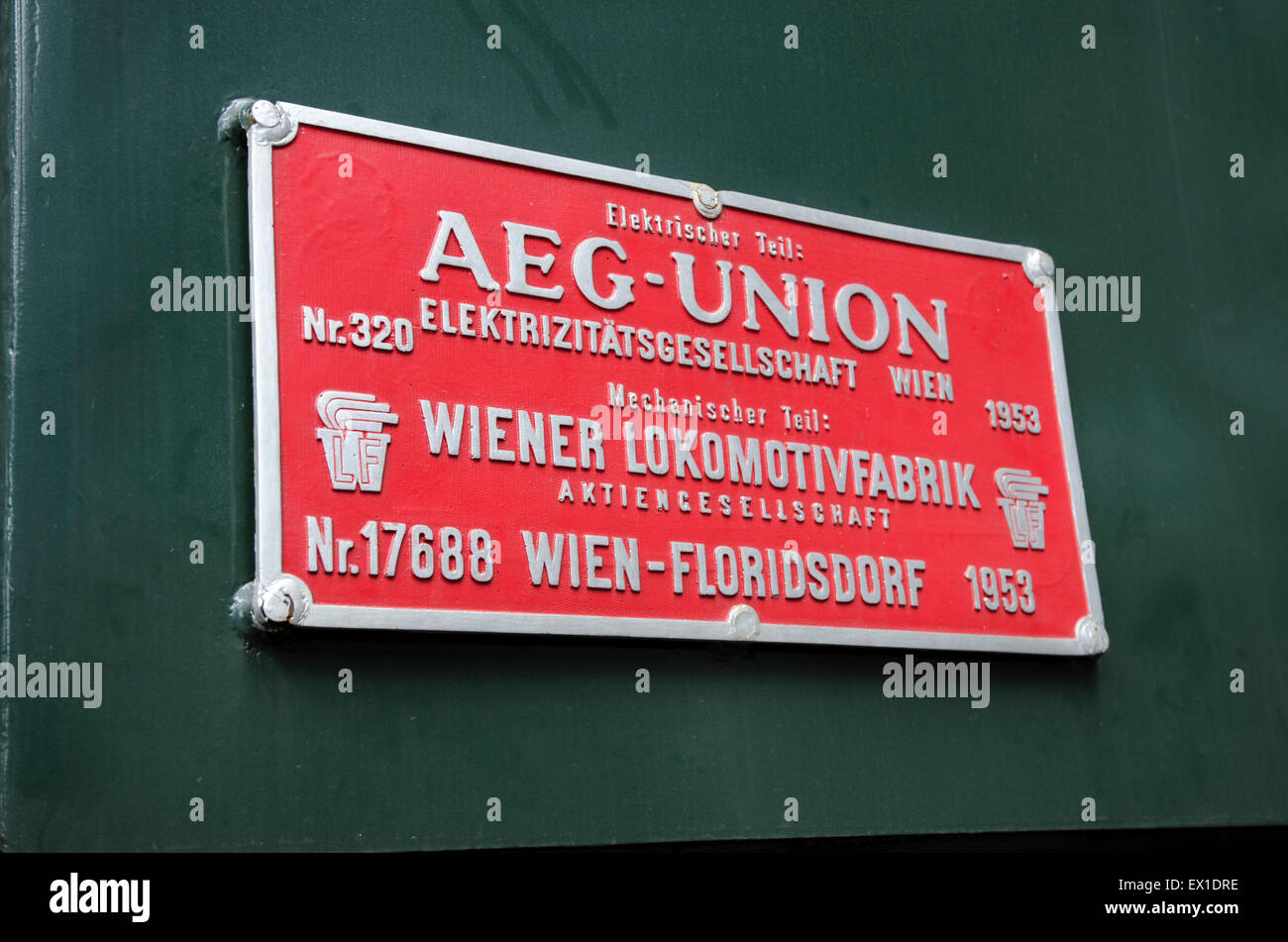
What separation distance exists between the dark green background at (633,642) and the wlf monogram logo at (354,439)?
177 mm

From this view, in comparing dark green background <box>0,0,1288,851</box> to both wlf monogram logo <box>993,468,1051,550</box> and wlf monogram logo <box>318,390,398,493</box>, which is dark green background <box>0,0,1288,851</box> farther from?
wlf monogram logo <box>993,468,1051,550</box>

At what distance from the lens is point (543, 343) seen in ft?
10.8

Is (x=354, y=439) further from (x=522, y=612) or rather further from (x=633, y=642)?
(x=633, y=642)

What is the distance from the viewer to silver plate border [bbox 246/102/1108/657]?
2910mm

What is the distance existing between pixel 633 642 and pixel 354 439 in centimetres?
73

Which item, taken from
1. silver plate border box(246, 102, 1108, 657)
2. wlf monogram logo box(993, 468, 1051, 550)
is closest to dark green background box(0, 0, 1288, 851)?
silver plate border box(246, 102, 1108, 657)

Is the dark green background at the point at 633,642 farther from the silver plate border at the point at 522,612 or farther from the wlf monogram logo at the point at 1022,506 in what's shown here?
the wlf monogram logo at the point at 1022,506

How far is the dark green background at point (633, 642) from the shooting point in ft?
9.53

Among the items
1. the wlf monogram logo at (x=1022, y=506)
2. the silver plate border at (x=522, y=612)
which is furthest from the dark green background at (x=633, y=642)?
the wlf monogram logo at (x=1022, y=506)

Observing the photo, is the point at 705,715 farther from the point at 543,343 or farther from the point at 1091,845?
the point at 1091,845

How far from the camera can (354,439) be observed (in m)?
3.01

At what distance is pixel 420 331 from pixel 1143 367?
7.18 ft

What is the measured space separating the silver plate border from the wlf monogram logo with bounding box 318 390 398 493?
3.9 inches
